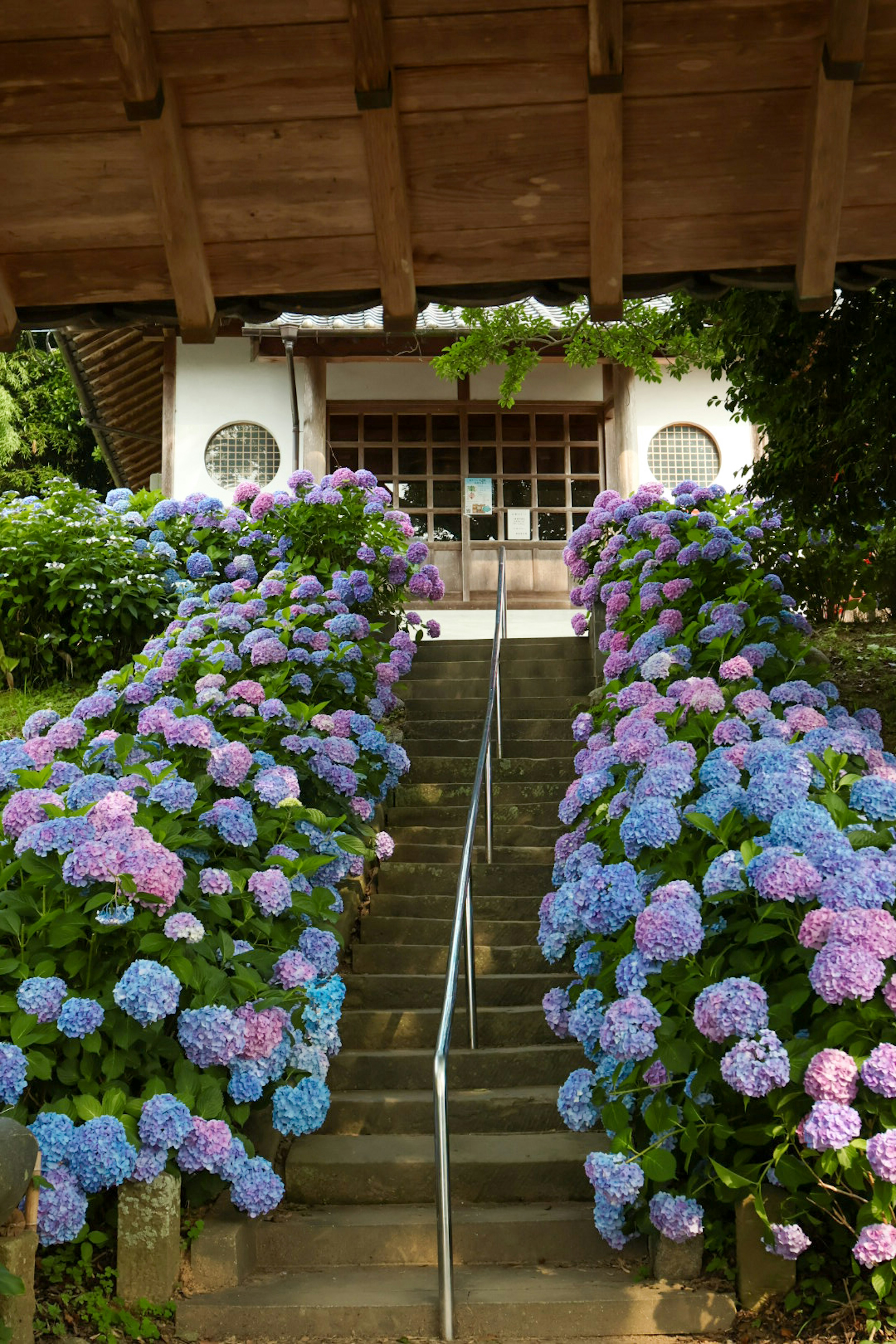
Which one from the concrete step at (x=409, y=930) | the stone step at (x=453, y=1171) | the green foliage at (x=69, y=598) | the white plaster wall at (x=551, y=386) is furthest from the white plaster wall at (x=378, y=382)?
the stone step at (x=453, y=1171)

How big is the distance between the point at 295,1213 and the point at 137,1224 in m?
0.76

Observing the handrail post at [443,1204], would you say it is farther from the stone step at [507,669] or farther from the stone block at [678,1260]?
the stone step at [507,669]

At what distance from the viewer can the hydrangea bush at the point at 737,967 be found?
8.93 ft

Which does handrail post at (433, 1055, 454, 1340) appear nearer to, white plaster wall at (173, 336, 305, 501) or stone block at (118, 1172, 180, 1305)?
stone block at (118, 1172, 180, 1305)

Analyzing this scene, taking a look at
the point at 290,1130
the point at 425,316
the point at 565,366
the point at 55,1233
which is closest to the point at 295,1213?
the point at 290,1130

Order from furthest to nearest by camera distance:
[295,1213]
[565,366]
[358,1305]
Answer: [565,366]
[295,1213]
[358,1305]

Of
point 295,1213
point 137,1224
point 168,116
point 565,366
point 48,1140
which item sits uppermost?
point 565,366

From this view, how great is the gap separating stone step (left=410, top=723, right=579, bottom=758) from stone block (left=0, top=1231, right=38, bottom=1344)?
4303 millimetres

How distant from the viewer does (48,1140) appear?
2.89m

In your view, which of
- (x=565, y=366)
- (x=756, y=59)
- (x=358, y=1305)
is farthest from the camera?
(x=565, y=366)

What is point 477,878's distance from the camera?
5496mm

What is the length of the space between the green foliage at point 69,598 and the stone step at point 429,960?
2.79m

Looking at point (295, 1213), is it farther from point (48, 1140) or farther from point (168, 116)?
point (168, 116)

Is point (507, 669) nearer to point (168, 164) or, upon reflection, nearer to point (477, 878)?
point (477, 878)
